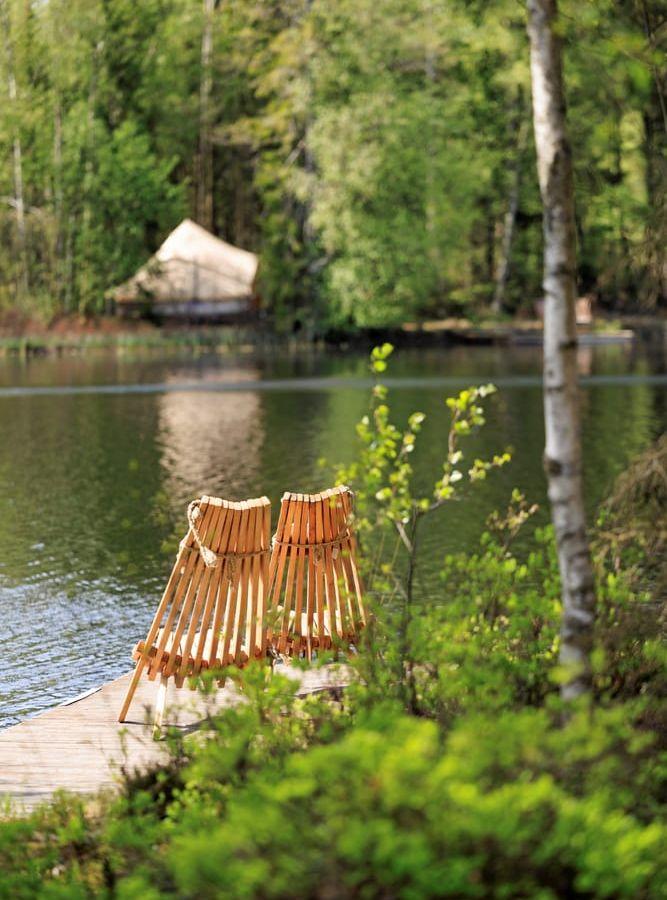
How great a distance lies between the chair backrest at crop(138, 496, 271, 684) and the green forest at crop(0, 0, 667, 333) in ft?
125

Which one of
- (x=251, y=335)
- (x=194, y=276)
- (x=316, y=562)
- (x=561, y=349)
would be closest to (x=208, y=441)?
Answer: (x=316, y=562)

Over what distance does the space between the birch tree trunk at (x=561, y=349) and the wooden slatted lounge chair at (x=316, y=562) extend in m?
2.04

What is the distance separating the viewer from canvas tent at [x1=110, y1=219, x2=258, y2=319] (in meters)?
51.8

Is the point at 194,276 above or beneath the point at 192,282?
above

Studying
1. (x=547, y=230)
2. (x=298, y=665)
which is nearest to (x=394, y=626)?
(x=298, y=665)

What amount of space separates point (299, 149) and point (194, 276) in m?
5.92

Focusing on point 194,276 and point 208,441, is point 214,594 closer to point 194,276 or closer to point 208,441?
point 208,441

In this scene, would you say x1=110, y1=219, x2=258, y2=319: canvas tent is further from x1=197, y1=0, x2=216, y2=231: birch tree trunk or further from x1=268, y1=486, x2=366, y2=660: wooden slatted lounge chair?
x1=268, y1=486, x2=366, y2=660: wooden slatted lounge chair

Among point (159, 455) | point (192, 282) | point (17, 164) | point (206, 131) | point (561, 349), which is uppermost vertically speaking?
point (206, 131)

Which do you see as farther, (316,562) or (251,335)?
(251,335)

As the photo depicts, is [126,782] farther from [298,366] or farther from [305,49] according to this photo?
[305,49]

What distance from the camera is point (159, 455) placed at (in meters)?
20.8

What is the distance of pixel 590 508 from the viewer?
561 inches

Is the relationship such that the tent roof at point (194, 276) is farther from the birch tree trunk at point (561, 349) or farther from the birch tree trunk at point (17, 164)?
the birch tree trunk at point (561, 349)
